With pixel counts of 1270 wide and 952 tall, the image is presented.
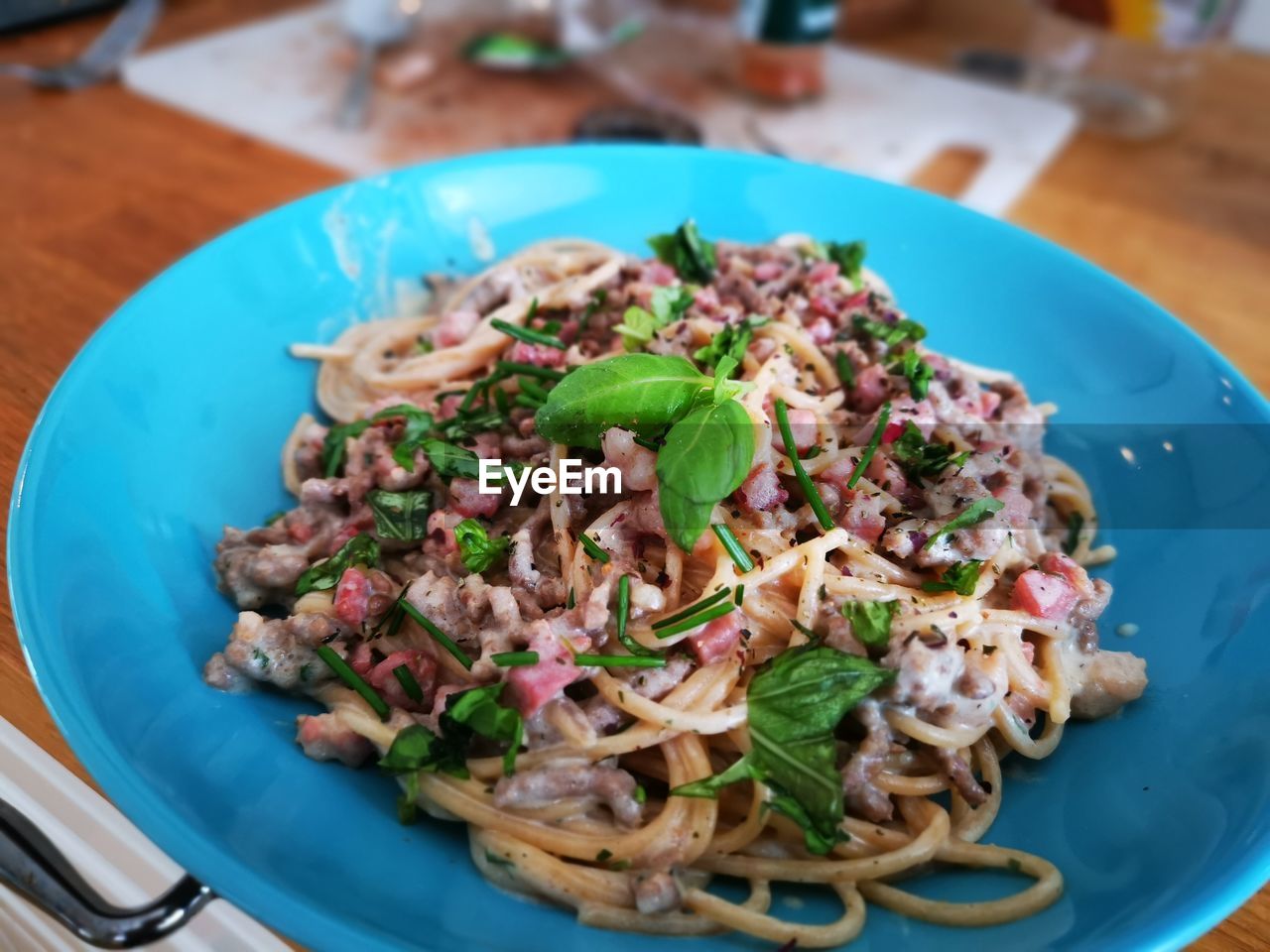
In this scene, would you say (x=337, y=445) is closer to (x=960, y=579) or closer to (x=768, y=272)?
(x=768, y=272)

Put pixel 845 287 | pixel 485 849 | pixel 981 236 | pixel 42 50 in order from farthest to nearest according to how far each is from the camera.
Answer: pixel 42 50 < pixel 981 236 < pixel 845 287 < pixel 485 849

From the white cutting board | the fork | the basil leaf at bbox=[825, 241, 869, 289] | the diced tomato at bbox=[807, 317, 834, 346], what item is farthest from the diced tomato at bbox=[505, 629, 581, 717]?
the fork

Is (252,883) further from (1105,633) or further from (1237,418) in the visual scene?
(1237,418)

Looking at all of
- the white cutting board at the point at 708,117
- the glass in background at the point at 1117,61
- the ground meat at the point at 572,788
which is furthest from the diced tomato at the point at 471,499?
the glass in background at the point at 1117,61

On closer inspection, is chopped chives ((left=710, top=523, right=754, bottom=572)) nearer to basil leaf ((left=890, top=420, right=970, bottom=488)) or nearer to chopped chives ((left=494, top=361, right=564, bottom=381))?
basil leaf ((left=890, top=420, right=970, bottom=488))

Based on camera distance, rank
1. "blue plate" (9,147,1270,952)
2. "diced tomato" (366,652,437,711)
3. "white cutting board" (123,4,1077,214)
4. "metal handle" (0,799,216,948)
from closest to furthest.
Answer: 1. "metal handle" (0,799,216,948)
2. "blue plate" (9,147,1270,952)
3. "diced tomato" (366,652,437,711)
4. "white cutting board" (123,4,1077,214)

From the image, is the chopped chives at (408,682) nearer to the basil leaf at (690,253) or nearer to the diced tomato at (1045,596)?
the diced tomato at (1045,596)

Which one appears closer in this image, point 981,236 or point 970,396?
point 970,396

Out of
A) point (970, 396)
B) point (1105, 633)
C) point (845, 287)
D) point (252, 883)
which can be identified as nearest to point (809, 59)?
point (845, 287)
